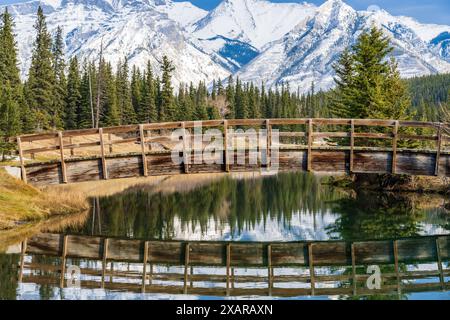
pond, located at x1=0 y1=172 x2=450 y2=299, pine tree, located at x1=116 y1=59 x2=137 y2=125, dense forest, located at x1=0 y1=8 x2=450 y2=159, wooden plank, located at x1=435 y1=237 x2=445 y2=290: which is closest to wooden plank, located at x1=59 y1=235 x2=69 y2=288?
pond, located at x1=0 y1=172 x2=450 y2=299

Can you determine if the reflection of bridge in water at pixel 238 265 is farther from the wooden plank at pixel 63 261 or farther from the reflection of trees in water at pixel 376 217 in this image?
the reflection of trees in water at pixel 376 217

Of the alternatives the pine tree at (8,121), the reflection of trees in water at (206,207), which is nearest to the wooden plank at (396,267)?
the reflection of trees in water at (206,207)

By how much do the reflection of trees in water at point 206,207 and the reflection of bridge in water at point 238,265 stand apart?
3974 millimetres

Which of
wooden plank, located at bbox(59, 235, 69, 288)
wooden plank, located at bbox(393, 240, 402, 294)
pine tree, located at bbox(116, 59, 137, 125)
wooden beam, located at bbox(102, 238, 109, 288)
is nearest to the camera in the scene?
wooden plank, located at bbox(393, 240, 402, 294)

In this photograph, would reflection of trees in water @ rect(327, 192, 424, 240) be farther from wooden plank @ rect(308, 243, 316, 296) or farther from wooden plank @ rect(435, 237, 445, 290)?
wooden plank @ rect(308, 243, 316, 296)

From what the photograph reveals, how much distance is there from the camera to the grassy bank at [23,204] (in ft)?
89.8

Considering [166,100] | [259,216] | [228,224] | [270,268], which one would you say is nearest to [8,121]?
[259,216]

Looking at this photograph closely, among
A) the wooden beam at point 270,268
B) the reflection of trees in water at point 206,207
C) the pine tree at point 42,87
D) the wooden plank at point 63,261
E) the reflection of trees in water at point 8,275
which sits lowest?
the reflection of trees in water at point 206,207

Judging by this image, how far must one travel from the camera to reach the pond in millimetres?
16859

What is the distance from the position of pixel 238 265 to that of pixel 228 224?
35.2 feet

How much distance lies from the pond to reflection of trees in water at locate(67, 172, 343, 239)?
0.17ft

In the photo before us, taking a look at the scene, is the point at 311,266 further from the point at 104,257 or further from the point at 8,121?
the point at 8,121
